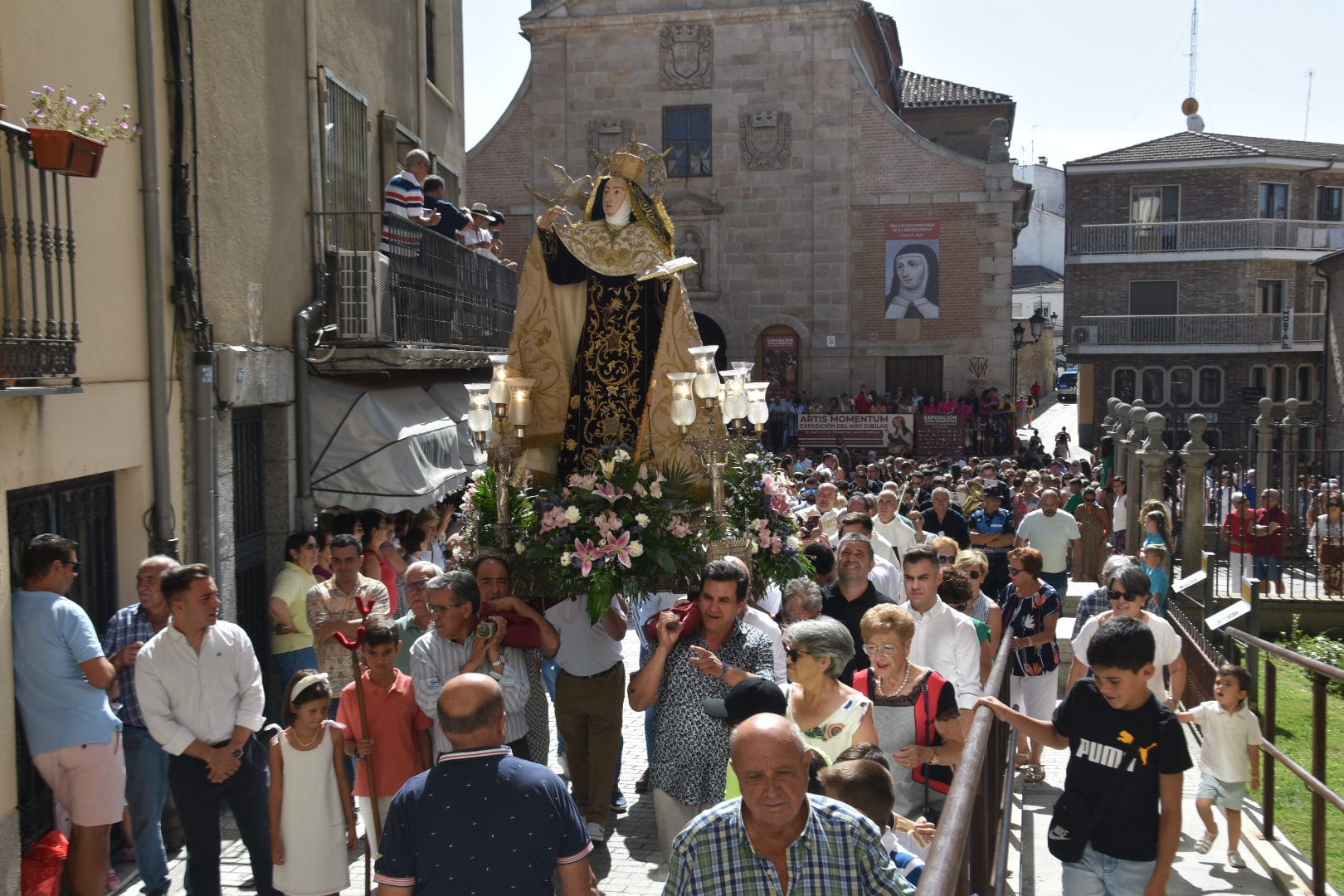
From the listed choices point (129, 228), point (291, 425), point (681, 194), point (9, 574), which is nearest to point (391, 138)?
point (291, 425)

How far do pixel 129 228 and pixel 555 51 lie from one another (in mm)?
26692

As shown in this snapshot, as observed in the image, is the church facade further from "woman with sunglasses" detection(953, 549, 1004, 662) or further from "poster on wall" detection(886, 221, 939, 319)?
"woman with sunglasses" detection(953, 549, 1004, 662)

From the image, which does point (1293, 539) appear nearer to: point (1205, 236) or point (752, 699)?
point (752, 699)

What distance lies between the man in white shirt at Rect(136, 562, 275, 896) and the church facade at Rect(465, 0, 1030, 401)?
2657 cm

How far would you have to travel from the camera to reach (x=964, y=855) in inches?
132

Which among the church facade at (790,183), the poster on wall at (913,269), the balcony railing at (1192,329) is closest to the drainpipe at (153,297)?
the church facade at (790,183)

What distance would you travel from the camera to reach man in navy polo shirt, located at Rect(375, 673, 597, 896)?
169 inches

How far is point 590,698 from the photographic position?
763cm

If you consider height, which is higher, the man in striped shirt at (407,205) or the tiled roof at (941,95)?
the tiled roof at (941,95)

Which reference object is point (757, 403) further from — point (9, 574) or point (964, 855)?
point (964, 855)

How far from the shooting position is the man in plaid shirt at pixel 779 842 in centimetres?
343

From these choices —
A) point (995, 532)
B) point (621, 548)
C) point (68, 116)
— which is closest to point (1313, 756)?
point (621, 548)

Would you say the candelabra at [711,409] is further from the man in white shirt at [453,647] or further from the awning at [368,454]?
the awning at [368,454]

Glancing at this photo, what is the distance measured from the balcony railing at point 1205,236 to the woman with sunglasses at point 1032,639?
31.1 metres
